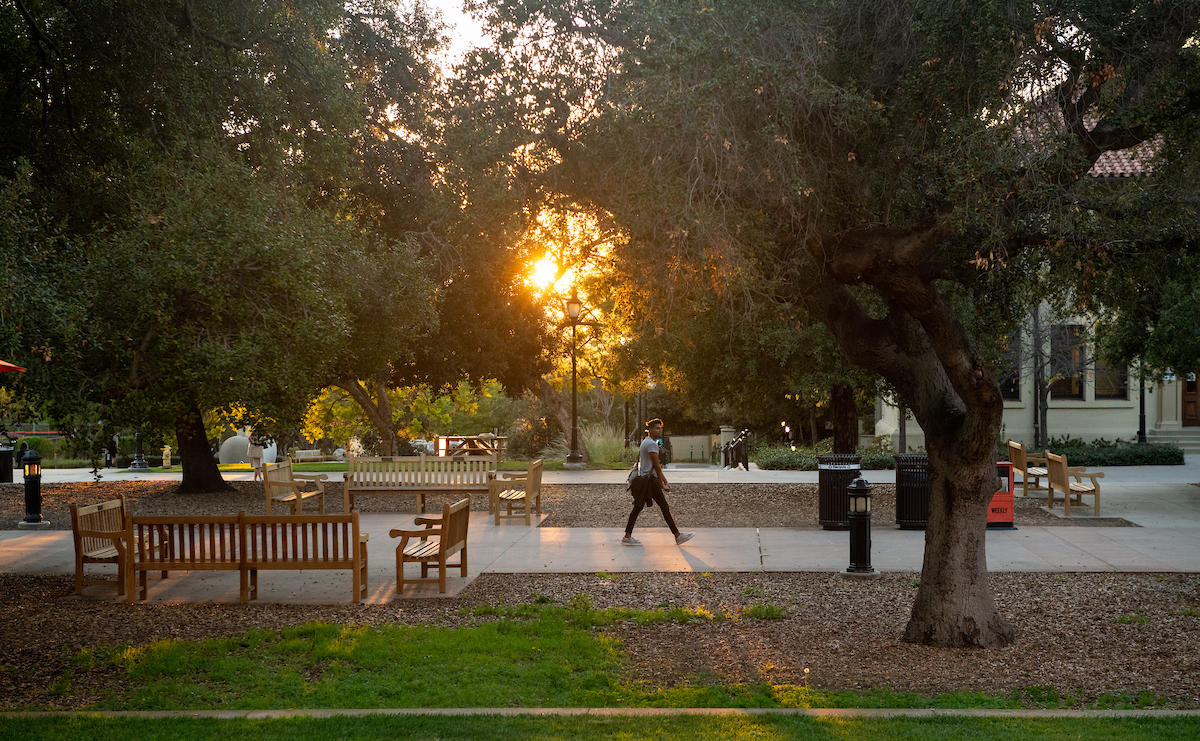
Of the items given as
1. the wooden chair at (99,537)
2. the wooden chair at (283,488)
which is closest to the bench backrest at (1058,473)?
the wooden chair at (283,488)

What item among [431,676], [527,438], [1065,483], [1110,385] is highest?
[1110,385]

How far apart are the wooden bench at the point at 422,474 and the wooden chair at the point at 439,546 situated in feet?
15.4

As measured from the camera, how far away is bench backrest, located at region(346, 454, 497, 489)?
592 inches

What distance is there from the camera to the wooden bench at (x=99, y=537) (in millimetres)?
9078

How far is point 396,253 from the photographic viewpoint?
47.8ft

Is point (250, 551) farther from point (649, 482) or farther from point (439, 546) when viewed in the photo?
point (649, 482)

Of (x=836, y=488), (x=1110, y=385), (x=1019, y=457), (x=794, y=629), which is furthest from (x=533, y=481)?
(x=1110, y=385)

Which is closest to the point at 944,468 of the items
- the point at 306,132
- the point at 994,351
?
the point at 306,132

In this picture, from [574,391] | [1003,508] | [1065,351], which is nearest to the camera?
[1003,508]

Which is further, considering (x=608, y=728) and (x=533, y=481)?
(x=533, y=481)

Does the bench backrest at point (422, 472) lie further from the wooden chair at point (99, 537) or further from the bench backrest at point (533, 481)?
the wooden chair at point (99, 537)

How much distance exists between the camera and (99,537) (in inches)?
360

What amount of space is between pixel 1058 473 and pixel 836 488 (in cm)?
426

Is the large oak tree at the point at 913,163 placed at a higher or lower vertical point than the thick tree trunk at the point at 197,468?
higher
